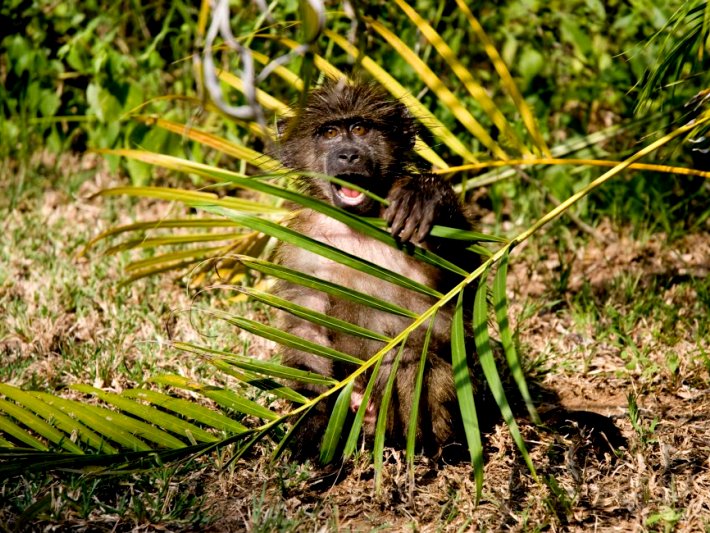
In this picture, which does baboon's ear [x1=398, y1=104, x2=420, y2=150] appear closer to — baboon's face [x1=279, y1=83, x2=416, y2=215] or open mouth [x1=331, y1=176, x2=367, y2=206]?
baboon's face [x1=279, y1=83, x2=416, y2=215]

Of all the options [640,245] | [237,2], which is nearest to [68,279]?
[237,2]

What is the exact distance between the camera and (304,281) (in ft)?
9.07

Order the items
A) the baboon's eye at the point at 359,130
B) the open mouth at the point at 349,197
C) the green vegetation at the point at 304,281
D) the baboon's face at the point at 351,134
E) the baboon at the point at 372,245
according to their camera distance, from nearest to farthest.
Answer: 1. the green vegetation at the point at 304,281
2. the baboon at the point at 372,245
3. the open mouth at the point at 349,197
4. the baboon's face at the point at 351,134
5. the baboon's eye at the point at 359,130

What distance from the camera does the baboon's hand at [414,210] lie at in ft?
9.63

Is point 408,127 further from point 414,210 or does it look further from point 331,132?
point 414,210

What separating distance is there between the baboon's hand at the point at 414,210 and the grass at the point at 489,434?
0.93 m

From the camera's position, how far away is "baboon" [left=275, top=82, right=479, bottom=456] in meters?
3.38

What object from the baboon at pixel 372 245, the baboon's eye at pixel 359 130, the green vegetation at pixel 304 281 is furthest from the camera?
the baboon's eye at pixel 359 130

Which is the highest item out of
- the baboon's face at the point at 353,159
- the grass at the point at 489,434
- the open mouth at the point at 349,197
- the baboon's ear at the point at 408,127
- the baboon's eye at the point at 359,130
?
the baboon's ear at the point at 408,127

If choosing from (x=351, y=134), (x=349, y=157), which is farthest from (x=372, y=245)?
(x=351, y=134)

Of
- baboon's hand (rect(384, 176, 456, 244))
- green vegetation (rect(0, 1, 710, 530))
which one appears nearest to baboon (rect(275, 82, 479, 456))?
baboon's hand (rect(384, 176, 456, 244))

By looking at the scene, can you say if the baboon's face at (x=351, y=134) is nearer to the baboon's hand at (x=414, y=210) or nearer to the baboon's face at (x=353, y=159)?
the baboon's face at (x=353, y=159)

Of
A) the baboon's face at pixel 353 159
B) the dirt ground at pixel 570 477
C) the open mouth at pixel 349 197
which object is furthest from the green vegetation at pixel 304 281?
the open mouth at pixel 349 197

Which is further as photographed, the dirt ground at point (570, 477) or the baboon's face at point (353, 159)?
the baboon's face at point (353, 159)
